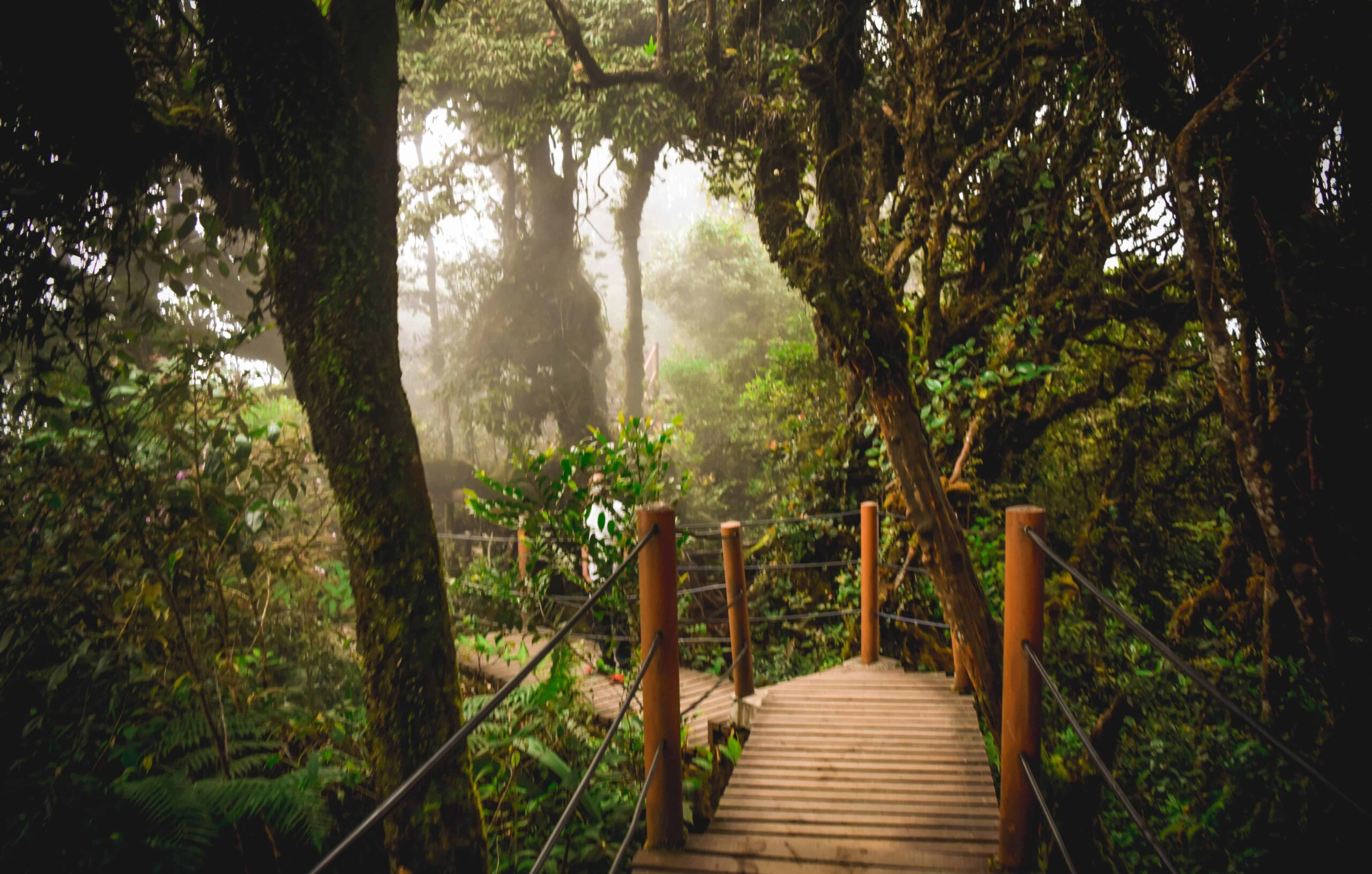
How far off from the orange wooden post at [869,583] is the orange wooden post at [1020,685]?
214cm

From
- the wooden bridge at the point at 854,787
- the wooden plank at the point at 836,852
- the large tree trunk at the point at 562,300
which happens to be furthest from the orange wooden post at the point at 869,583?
the large tree trunk at the point at 562,300

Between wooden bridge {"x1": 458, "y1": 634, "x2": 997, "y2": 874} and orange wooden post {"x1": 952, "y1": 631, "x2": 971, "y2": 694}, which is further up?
orange wooden post {"x1": 952, "y1": 631, "x2": 971, "y2": 694}

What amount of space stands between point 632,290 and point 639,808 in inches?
655

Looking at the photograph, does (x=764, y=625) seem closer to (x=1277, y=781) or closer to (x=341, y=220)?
(x=1277, y=781)

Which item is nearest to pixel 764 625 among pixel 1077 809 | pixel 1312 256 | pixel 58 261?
pixel 1077 809

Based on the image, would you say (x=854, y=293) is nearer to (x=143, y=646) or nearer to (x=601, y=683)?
(x=601, y=683)

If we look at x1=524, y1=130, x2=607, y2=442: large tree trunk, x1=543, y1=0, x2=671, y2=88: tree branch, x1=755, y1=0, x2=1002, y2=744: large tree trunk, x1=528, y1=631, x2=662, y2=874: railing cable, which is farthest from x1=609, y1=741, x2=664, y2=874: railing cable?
x1=524, y1=130, x2=607, y2=442: large tree trunk

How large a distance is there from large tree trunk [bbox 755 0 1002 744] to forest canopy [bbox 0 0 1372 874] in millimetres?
26

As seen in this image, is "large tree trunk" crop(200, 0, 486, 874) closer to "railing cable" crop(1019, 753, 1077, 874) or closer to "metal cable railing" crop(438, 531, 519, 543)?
"metal cable railing" crop(438, 531, 519, 543)

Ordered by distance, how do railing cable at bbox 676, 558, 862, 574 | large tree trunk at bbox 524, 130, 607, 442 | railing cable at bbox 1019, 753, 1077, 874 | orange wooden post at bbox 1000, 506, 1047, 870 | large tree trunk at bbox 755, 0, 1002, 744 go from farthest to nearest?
large tree trunk at bbox 524, 130, 607, 442
railing cable at bbox 676, 558, 862, 574
large tree trunk at bbox 755, 0, 1002, 744
orange wooden post at bbox 1000, 506, 1047, 870
railing cable at bbox 1019, 753, 1077, 874

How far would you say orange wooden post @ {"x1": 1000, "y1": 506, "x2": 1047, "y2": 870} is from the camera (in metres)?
1.90

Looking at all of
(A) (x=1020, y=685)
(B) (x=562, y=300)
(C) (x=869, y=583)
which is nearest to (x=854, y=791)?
(A) (x=1020, y=685)

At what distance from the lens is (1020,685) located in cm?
190

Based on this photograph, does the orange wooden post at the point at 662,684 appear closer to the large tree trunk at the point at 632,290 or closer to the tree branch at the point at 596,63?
the tree branch at the point at 596,63
